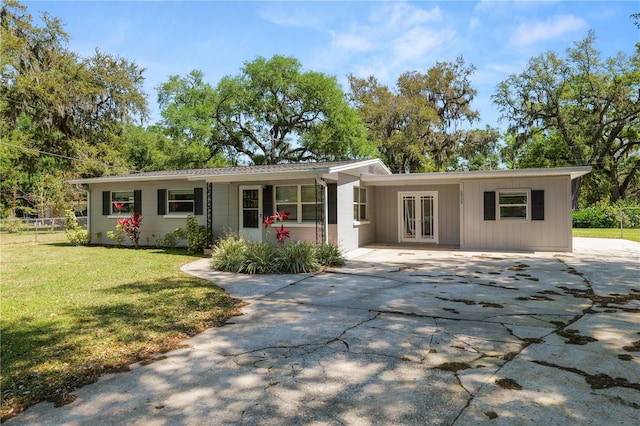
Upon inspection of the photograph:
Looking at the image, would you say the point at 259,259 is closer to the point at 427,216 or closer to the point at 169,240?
the point at 169,240

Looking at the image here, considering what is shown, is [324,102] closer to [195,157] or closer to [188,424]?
[195,157]

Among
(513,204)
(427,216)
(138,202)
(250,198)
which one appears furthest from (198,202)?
(513,204)

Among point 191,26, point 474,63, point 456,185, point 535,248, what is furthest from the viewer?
point 474,63

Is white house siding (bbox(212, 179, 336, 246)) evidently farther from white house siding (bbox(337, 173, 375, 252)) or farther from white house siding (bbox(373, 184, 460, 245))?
white house siding (bbox(373, 184, 460, 245))

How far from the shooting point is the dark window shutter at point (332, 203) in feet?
37.2

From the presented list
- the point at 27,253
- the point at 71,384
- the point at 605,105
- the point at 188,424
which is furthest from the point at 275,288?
the point at 605,105

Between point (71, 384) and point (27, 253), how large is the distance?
11.6 meters

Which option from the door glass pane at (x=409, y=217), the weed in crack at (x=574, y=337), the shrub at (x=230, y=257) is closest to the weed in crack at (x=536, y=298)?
the weed in crack at (x=574, y=337)

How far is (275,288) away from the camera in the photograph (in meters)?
6.93

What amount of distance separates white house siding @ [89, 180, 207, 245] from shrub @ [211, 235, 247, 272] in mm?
4342

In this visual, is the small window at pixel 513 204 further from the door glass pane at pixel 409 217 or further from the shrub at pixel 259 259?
the shrub at pixel 259 259

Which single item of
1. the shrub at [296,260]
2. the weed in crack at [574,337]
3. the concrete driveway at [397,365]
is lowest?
the concrete driveway at [397,365]

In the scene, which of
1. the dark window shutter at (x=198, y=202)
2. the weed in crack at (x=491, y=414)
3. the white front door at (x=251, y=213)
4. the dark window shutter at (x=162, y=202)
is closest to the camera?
the weed in crack at (x=491, y=414)

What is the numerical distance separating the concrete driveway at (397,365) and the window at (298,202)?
213 inches
